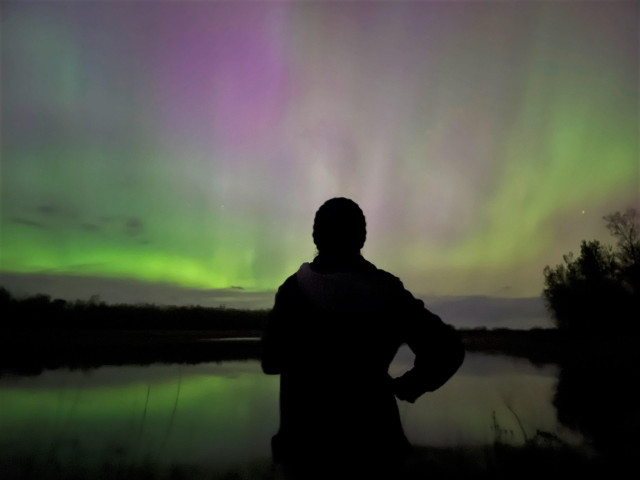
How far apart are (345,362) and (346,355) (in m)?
0.03

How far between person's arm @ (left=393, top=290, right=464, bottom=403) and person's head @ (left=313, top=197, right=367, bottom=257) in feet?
0.95

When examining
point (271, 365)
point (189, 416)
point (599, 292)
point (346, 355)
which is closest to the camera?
point (346, 355)

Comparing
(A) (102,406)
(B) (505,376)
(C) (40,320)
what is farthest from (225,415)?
(C) (40,320)

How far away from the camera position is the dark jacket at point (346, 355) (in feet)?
5.28

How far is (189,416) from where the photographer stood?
1551cm

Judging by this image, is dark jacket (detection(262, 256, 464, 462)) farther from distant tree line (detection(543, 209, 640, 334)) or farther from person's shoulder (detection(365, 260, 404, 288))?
distant tree line (detection(543, 209, 640, 334))

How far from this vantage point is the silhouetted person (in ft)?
5.27

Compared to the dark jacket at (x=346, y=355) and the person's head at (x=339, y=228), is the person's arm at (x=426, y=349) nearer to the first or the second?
the dark jacket at (x=346, y=355)

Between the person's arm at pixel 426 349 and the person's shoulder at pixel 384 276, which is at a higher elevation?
the person's shoulder at pixel 384 276

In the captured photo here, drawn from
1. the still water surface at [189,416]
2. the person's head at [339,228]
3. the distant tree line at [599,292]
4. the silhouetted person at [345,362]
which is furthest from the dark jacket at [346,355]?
the distant tree line at [599,292]

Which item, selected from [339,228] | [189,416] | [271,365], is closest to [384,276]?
[339,228]

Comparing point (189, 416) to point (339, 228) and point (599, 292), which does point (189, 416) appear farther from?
point (599, 292)

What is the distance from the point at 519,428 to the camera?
1273cm

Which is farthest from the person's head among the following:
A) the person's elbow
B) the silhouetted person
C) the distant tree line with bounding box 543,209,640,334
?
the distant tree line with bounding box 543,209,640,334
